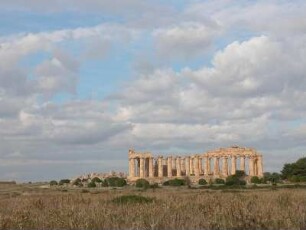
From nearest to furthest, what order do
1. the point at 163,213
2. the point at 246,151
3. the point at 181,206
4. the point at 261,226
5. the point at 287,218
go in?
the point at 261,226 < the point at 287,218 < the point at 163,213 < the point at 181,206 < the point at 246,151

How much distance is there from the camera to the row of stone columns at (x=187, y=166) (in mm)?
133625

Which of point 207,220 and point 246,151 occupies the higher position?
point 246,151

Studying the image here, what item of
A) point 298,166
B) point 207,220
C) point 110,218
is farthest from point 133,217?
point 298,166

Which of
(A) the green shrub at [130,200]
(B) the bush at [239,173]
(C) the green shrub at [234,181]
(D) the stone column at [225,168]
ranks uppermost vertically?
(D) the stone column at [225,168]

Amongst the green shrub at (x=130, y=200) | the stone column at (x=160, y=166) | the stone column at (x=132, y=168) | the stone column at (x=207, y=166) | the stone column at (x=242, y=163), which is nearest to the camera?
the green shrub at (x=130, y=200)

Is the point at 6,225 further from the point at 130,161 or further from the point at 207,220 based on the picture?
the point at 130,161

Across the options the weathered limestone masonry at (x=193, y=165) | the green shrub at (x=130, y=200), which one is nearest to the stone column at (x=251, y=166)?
the weathered limestone masonry at (x=193, y=165)

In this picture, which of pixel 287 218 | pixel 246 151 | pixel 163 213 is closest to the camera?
pixel 287 218

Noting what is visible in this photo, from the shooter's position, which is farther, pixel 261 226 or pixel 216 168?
pixel 216 168

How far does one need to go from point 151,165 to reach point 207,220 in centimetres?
12813

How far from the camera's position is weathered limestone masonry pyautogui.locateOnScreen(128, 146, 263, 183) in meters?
133

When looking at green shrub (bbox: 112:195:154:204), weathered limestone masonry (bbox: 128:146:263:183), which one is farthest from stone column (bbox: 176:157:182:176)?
green shrub (bbox: 112:195:154:204)

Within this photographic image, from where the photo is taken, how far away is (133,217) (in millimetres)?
14992

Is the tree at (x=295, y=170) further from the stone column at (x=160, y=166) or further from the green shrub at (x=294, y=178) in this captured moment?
the stone column at (x=160, y=166)
